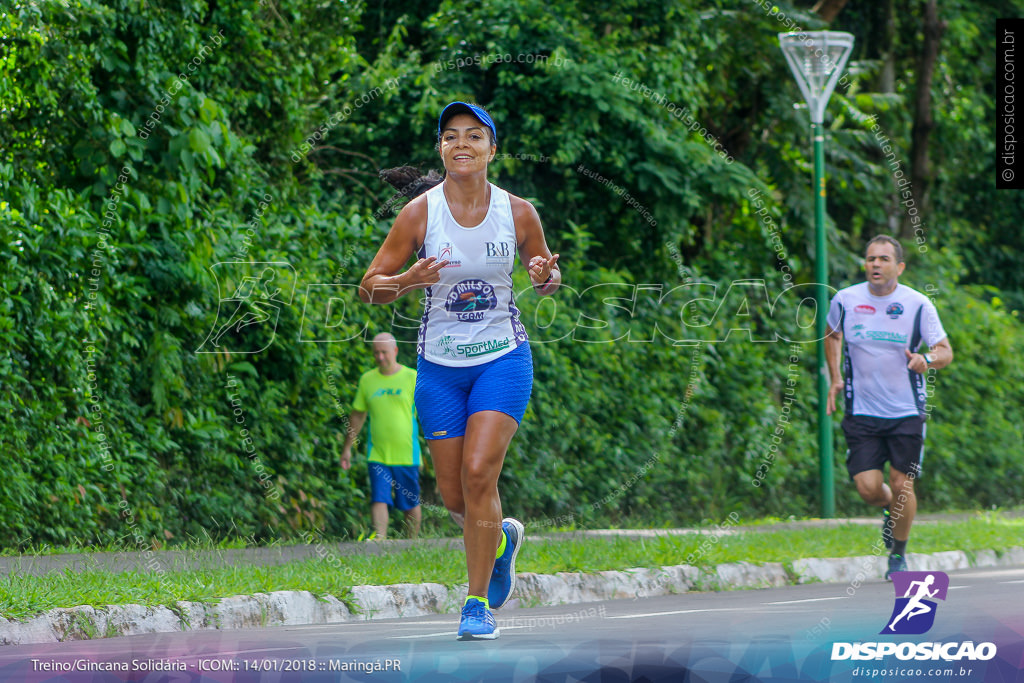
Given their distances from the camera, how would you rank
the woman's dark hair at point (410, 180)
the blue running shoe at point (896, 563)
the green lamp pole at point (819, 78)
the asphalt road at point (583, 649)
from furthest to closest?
1. the green lamp pole at point (819, 78)
2. the blue running shoe at point (896, 563)
3. the woman's dark hair at point (410, 180)
4. the asphalt road at point (583, 649)

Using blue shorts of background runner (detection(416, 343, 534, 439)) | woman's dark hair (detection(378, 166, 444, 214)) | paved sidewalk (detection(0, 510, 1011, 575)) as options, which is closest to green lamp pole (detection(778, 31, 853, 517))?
paved sidewalk (detection(0, 510, 1011, 575))

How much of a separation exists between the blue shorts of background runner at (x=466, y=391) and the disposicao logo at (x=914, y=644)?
1.63m

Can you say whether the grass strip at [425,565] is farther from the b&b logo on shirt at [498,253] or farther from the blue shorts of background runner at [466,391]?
the b&b logo on shirt at [498,253]

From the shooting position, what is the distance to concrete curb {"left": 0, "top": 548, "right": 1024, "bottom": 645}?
665cm

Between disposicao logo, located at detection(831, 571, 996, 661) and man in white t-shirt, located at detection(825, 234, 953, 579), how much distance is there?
2.23 m

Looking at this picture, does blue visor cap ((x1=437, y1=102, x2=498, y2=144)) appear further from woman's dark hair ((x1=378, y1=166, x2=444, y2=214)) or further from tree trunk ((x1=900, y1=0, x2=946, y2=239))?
tree trunk ((x1=900, y1=0, x2=946, y2=239))

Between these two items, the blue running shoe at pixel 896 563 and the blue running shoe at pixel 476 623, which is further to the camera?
the blue running shoe at pixel 896 563

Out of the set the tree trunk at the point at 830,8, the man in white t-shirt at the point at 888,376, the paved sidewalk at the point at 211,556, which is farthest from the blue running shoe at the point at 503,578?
the tree trunk at the point at 830,8

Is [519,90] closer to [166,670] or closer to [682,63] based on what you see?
[682,63]

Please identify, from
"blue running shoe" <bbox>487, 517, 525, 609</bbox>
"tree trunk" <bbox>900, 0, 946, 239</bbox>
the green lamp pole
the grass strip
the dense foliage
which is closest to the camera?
"blue running shoe" <bbox>487, 517, 525, 609</bbox>

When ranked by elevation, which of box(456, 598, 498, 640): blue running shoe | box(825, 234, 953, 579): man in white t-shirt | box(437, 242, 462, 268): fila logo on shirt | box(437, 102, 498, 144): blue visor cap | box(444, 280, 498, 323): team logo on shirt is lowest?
box(456, 598, 498, 640): blue running shoe

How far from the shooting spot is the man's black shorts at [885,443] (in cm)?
939

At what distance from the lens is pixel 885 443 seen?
953 centimetres

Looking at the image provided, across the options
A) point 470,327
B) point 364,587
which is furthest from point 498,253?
point 364,587
